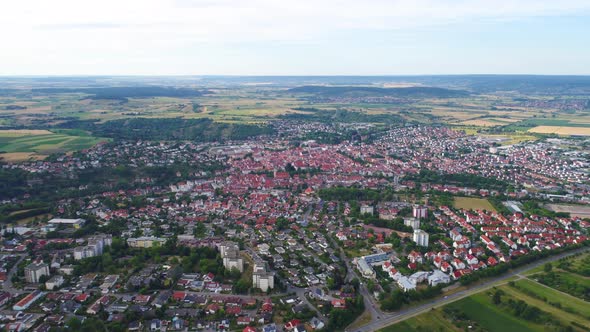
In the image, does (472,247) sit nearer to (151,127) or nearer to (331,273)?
(331,273)

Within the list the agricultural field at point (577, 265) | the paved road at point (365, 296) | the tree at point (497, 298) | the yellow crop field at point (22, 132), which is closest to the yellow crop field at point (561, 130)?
the agricultural field at point (577, 265)

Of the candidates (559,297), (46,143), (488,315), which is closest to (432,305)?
(488,315)

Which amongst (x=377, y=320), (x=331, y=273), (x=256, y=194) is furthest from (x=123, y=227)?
(x=377, y=320)

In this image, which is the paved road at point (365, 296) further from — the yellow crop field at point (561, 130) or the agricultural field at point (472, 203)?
the yellow crop field at point (561, 130)

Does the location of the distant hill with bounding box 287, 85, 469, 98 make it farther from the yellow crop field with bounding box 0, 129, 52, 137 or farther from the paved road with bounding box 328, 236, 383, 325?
the paved road with bounding box 328, 236, 383, 325

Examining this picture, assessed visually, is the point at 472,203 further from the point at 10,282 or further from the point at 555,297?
the point at 10,282
